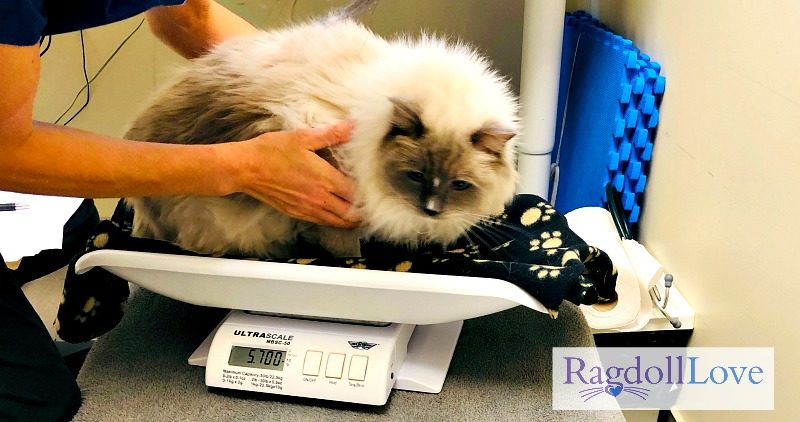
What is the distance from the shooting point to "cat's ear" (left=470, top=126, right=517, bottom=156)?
1.03 meters

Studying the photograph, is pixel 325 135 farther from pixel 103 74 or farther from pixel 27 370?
pixel 103 74

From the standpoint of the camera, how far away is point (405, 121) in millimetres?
1032

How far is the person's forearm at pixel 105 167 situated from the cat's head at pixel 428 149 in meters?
0.23

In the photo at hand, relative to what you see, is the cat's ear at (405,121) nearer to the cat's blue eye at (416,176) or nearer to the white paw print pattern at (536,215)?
the cat's blue eye at (416,176)

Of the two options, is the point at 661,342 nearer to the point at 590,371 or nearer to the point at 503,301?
the point at 590,371

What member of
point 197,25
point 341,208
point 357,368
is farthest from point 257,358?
point 197,25

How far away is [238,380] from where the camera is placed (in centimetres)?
97

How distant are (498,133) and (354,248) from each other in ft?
1.00

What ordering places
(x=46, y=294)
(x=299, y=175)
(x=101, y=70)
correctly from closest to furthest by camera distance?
(x=299, y=175) → (x=46, y=294) → (x=101, y=70)

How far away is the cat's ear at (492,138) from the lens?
1.03 m

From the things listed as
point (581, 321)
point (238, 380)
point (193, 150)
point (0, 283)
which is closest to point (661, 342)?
point (581, 321)

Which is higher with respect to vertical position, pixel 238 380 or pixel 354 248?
pixel 354 248

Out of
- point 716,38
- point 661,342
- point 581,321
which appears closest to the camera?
point 581,321

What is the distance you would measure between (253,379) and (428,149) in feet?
1.44
